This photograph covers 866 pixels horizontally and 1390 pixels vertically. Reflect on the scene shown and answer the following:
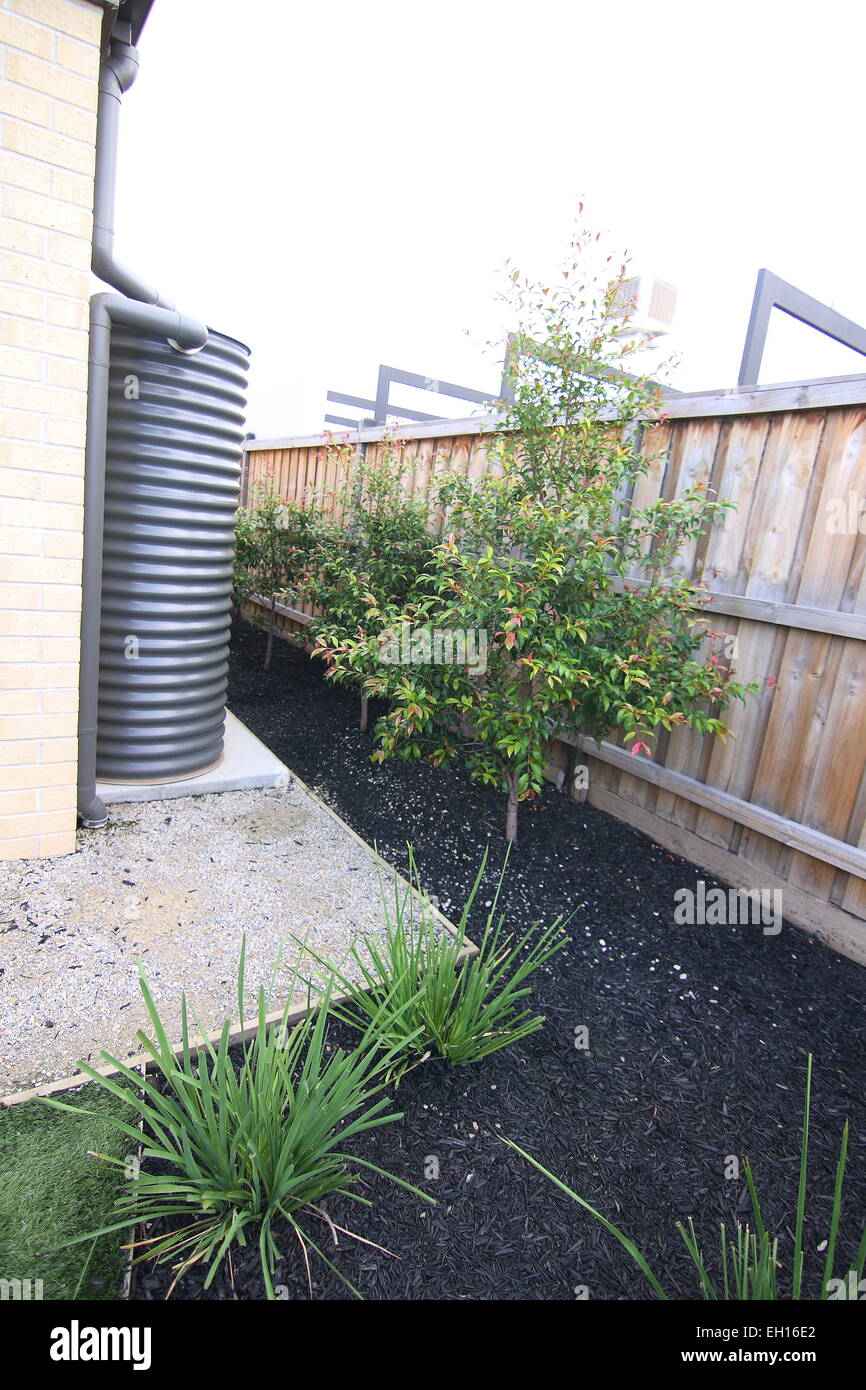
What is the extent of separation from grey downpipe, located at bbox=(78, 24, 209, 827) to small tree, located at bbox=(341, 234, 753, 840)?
39.6 inches

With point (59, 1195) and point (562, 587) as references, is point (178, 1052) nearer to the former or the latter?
point (59, 1195)

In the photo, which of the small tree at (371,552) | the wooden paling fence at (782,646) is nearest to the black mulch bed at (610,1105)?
the wooden paling fence at (782,646)

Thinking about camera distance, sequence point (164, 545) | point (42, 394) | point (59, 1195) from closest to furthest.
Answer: point (59, 1195) < point (42, 394) < point (164, 545)

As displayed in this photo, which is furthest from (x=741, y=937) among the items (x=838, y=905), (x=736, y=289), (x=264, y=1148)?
(x=736, y=289)

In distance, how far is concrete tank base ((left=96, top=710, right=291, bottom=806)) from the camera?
3.09 meters

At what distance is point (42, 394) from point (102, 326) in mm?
350

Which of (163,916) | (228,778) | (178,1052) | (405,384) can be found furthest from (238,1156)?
(405,384)

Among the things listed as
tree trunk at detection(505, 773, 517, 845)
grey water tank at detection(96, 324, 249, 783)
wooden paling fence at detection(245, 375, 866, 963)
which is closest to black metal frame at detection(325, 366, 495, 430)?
grey water tank at detection(96, 324, 249, 783)

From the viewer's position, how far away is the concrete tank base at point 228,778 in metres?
3.09

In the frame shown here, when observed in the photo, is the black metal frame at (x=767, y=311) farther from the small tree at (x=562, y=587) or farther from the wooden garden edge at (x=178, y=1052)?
the wooden garden edge at (x=178, y=1052)

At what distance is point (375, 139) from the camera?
584cm

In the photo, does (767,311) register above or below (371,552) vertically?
above

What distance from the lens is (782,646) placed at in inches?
109
